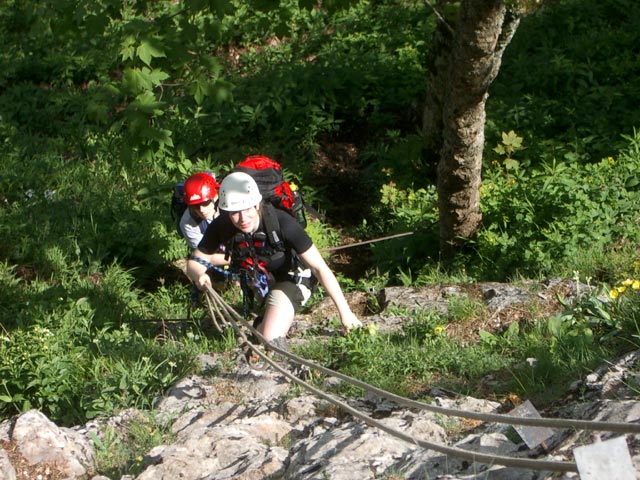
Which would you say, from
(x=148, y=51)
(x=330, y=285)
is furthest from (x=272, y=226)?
(x=148, y=51)

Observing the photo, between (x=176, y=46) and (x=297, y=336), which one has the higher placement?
(x=176, y=46)

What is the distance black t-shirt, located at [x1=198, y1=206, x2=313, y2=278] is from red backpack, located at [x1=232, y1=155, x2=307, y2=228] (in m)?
0.29

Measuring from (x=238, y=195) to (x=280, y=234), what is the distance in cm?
38

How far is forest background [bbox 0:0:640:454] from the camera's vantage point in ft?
18.5

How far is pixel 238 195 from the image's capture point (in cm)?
564

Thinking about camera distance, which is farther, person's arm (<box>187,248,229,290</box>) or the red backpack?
the red backpack

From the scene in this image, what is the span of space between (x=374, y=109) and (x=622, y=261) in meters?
4.85

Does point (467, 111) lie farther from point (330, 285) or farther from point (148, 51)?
point (148, 51)

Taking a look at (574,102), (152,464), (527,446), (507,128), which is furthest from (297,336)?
(574,102)

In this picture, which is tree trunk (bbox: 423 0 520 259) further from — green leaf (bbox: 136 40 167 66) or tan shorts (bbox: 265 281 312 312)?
green leaf (bbox: 136 40 167 66)

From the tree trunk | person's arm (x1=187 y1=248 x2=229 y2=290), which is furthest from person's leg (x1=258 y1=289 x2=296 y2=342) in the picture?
the tree trunk

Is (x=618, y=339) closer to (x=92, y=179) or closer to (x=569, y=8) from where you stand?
(x=92, y=179)

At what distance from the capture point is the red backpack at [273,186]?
6227 millimetres

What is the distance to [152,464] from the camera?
4547mm
